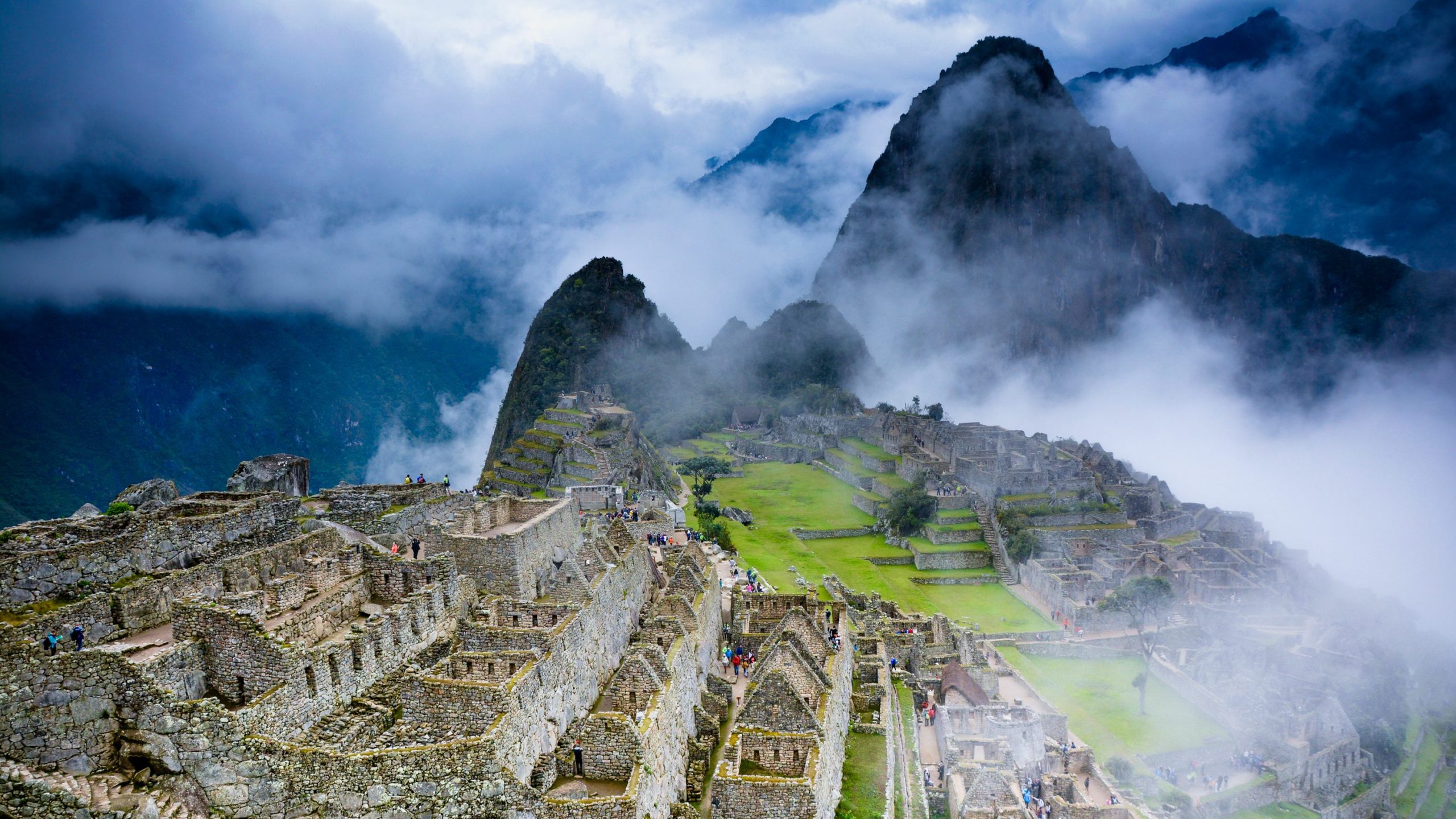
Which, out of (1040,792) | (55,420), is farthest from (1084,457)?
(55,420)

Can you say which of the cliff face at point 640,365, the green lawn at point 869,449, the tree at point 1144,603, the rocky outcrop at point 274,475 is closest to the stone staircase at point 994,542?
the tree at point 1144,603

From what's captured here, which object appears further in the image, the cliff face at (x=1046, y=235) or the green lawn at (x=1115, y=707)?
the cliff face at (x=1046, y=235)

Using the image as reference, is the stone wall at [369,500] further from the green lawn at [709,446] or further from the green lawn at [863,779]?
the green lawn at [709,446]

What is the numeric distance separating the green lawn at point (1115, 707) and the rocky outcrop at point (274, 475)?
1104 inches

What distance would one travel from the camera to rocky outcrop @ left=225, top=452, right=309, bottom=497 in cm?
2456

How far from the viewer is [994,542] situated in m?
59.9

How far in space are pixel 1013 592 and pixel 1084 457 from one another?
106ft

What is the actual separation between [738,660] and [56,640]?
1562 cm

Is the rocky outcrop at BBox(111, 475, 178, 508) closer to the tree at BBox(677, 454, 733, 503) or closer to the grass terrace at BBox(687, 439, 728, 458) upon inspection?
the tree at BBox(677, 454, 733, 503)

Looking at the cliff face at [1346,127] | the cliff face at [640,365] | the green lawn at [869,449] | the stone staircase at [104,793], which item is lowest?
the stone staircase at [104,793]

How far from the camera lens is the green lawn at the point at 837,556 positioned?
46.1 m

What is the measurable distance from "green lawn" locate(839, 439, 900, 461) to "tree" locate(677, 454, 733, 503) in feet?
44.9

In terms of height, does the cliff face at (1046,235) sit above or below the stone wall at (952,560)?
above

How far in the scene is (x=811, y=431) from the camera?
9769 centimetres
